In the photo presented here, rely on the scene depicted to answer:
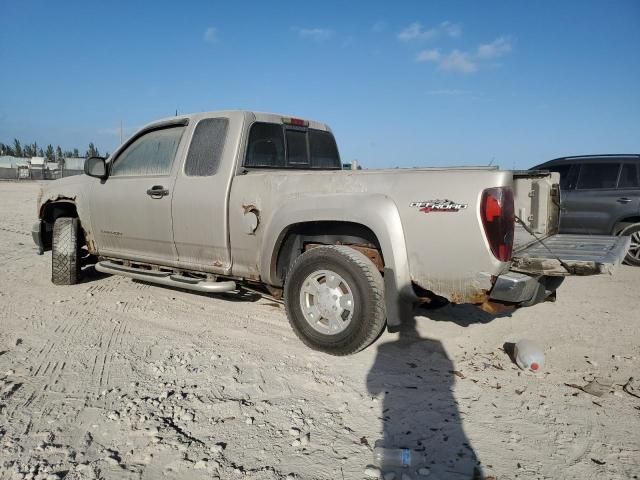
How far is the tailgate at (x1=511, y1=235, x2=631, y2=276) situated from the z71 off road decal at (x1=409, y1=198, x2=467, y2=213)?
0.57 m

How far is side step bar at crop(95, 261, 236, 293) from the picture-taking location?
4.23m

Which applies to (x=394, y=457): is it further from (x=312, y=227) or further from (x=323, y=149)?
(x=323, y=149)

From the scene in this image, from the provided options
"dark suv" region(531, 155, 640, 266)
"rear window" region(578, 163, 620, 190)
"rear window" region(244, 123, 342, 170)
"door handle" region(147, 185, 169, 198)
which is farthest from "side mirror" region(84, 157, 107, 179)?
"rear window" region(578, 163, 620, 190)

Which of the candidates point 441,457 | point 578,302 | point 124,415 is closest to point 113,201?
point 124,415

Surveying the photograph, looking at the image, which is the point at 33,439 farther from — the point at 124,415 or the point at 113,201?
the point at 113,201

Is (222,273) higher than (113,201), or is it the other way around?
(113,201)

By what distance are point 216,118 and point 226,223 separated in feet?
3.50

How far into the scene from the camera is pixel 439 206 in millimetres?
3086

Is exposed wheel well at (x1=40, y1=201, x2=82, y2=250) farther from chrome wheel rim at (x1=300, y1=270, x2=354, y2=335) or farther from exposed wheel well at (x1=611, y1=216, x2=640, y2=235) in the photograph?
exposed wheel well at (x1=611, y1=216, x2=640, y2=235)

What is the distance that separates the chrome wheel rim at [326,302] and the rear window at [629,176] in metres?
6.18

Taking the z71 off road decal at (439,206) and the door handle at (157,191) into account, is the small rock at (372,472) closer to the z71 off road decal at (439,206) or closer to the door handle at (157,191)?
the z71 off road decal at (439,206)

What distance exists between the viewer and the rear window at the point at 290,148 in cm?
441

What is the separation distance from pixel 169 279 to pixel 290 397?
214cm

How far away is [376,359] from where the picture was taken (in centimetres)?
364
